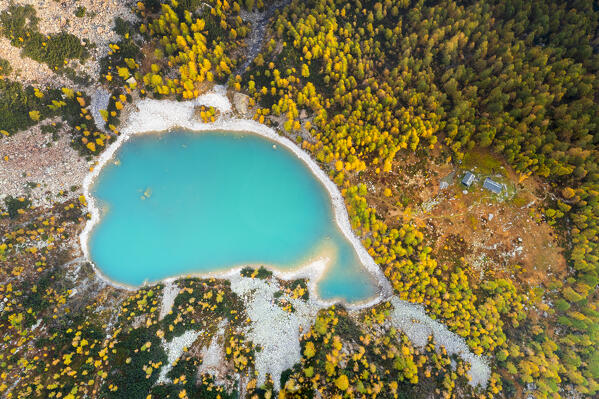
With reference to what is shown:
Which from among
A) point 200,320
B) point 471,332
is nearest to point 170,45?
point 200,320

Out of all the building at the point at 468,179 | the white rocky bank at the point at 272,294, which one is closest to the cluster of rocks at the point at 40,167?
the white rocky bank at the point at 272,294

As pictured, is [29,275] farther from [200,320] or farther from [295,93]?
[295,93]

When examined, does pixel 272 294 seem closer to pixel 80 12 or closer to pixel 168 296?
pixel 168 296

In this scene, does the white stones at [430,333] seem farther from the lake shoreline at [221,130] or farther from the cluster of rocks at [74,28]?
the cluster of rocks at [74,28]

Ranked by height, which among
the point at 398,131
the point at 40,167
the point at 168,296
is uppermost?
the point at 398,131

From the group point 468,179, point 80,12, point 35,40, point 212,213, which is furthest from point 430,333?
point 35,40
